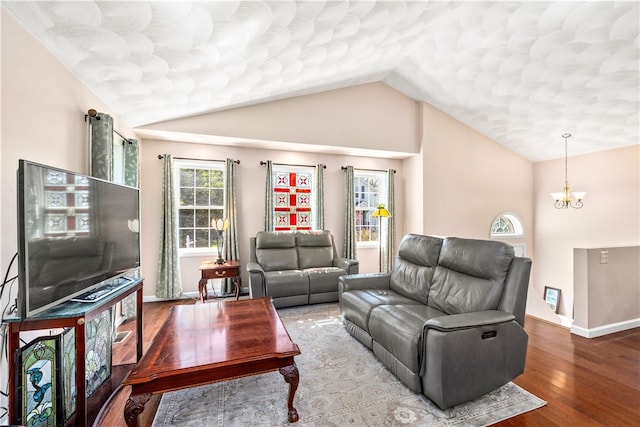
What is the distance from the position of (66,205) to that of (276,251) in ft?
9.00

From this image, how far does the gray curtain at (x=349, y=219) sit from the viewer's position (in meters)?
4.86

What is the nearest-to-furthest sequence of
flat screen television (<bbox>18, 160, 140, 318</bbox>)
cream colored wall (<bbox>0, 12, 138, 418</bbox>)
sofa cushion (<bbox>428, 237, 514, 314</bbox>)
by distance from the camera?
flat screen television (<bbox>18, 160, 140, 318</bbox>)
cream colored wall (<bbox>0, 12, 138, 418</bbox>)
sofa cushion (<bbox>428, 237, 514, 314</bbox>)

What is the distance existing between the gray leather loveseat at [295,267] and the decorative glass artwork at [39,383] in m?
2.00

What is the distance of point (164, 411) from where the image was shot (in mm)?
1723

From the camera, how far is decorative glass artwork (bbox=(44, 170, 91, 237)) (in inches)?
57.1

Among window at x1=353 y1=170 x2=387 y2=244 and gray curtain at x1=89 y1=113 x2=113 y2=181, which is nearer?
gray curtain at x1=89 y1=113 x2=113 y2=181

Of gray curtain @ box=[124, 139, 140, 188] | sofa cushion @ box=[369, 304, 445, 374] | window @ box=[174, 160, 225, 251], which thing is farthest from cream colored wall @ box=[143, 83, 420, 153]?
sofa cushion @ box=[369, 304, 445, 374]

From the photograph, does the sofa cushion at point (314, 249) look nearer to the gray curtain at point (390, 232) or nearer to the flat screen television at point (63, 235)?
the gray curtain at point (390, 232)

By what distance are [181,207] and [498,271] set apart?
4199 millimetres

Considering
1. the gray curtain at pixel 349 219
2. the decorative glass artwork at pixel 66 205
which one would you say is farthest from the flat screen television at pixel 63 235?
the gray curtain at pixel 349 219

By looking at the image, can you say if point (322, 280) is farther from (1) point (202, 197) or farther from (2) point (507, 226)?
(2) point (507, 226)

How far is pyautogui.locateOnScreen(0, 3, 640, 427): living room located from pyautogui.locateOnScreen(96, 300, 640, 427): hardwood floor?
340mm

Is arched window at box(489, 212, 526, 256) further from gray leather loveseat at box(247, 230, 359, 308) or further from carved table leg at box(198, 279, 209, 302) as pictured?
carved table leg at box(198, 279, 209, 302)

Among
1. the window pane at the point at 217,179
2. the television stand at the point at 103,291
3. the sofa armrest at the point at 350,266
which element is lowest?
the sofa armrest at the point at 350,266
